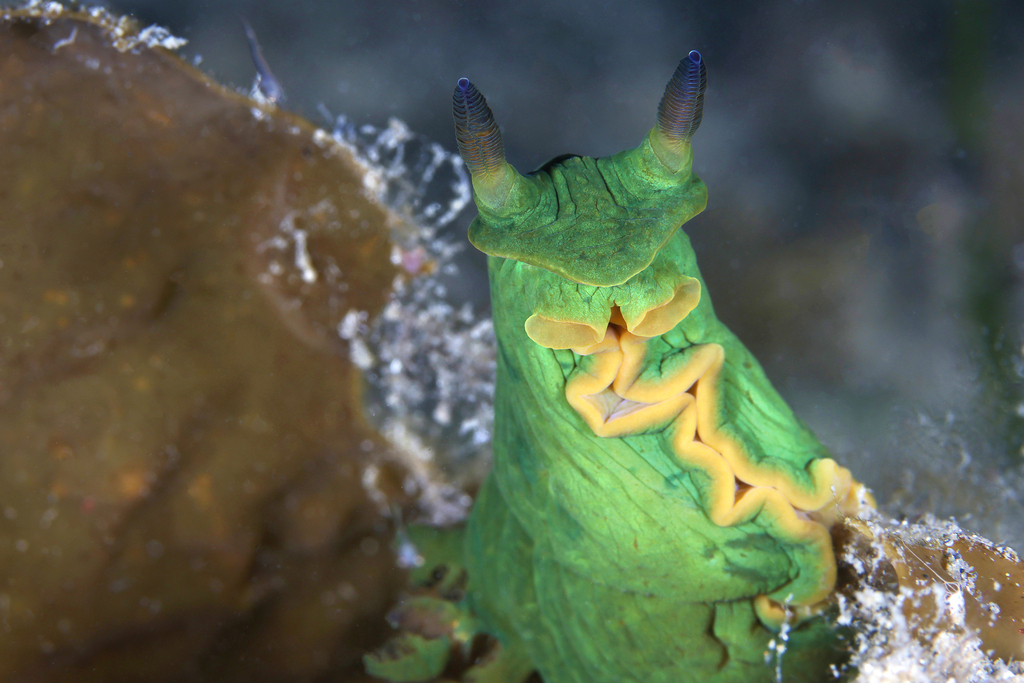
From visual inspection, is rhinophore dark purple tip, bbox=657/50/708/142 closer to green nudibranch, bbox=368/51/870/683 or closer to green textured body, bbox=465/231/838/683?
green nudibranch, bbox=368/51/870/683

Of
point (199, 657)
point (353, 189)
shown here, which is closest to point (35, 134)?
point (353, 189)

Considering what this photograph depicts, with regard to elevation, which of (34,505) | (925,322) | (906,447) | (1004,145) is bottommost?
(34,505)

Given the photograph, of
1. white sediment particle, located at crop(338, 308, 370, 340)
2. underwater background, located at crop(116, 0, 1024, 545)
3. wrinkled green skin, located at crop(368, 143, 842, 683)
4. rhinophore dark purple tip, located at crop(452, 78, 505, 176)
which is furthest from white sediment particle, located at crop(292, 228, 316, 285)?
rhinophore dark purple tip, located at crop(452, 78, 505, 176)

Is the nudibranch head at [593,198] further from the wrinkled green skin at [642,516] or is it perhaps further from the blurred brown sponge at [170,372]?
the blurred brown sponge at [170,372]

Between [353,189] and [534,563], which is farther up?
[353,189]

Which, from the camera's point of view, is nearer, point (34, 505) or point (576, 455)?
point (576, 455)

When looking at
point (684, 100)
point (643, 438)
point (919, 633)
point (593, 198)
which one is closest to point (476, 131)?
point (593, 198)

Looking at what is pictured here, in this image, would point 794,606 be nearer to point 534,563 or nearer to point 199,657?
point 534,563

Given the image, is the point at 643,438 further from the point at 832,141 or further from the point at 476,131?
the point at 832,141
